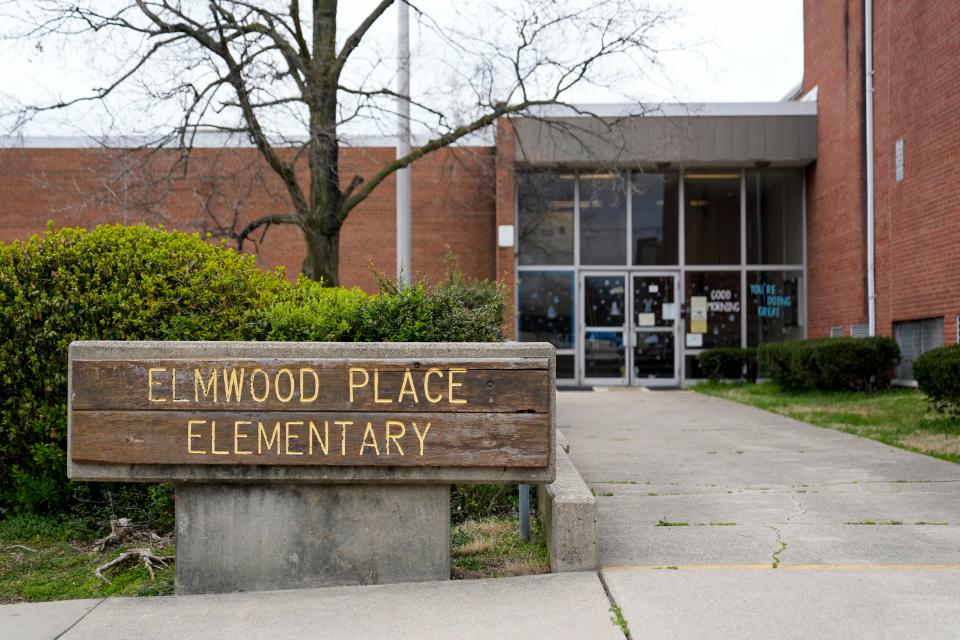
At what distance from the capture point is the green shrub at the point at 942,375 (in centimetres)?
989

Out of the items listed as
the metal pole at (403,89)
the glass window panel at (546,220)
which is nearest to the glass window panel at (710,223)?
the glass window panel at (546,220)

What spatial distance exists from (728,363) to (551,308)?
388 cm

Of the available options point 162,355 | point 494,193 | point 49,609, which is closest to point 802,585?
point 162,355

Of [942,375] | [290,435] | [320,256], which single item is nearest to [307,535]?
[290,435]

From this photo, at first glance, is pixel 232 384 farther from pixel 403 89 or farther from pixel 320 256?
pixel 403 89

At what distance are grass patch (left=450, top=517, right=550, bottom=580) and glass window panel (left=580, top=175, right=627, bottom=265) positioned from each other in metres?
14.9

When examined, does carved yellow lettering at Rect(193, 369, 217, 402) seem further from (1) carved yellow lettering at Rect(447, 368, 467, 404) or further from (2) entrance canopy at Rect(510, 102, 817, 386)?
(2) entrance canopy at Rect(510, 102, 817, 386)

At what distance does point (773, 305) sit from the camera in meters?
20.7

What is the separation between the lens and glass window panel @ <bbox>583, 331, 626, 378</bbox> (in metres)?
20.5

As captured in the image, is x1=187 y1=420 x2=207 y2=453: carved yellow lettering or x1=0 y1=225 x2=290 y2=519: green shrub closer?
x1=187 y1=420 x2=207 y2=453: carved yellow lettering

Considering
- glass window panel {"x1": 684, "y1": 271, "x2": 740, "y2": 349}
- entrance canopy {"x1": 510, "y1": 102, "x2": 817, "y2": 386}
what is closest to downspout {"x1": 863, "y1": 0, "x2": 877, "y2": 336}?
entrance canopy {"x1": 510, "y1": 102, "x2": 817, "y2": 386}

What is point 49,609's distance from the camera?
15.2 feet

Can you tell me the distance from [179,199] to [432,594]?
1729 cm

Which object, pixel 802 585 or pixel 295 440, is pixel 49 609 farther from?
pixel 802 585
